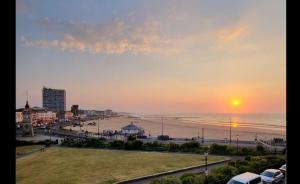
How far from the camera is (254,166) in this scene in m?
6.35

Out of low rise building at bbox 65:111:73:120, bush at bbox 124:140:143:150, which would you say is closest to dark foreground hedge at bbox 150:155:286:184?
bush at bbox 124:140:143:150

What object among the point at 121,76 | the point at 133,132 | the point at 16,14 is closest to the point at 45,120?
the point at 133,132

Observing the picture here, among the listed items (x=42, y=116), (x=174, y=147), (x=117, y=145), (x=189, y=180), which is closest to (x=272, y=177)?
(x=189, y=180)

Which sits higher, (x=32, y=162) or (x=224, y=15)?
(x=224, y=15)

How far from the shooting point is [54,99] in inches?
1574

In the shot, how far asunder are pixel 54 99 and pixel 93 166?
3378 cm

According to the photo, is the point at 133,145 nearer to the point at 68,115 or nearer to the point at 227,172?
the point at 227,172

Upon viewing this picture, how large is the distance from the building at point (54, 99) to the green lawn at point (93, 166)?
98.9 feet

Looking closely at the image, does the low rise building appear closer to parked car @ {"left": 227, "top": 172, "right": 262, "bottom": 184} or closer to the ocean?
the ocean

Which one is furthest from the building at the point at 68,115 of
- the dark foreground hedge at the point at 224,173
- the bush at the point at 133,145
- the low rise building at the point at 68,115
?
the dark foreground hedge at the point at 224,173

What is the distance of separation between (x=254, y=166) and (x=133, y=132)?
641 inches

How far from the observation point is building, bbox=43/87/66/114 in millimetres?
39450
